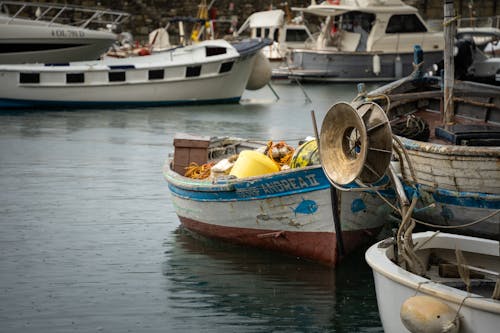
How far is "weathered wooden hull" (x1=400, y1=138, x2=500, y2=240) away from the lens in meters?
8.97

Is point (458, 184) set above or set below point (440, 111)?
below

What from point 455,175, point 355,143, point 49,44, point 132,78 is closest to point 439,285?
point 355,143

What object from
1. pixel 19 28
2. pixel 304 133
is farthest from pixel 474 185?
pixel 19 28

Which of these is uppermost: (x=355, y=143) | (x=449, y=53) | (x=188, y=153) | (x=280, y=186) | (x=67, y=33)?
(x=449, y=53)

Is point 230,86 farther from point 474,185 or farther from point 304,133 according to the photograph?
point 474,185

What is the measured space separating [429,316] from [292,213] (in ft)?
11.8

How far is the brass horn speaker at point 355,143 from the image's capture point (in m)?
7.62

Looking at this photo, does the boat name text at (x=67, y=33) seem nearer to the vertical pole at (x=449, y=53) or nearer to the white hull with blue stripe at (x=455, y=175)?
the white hull with blue stripe at (x=455, y=175)

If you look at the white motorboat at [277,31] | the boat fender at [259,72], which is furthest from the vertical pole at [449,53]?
the white motorboat at [277,31]

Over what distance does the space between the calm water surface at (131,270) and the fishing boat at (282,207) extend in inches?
9.7

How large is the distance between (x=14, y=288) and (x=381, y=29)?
26611 mm

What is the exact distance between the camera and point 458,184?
30.1 feet

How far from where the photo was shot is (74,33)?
29.2m

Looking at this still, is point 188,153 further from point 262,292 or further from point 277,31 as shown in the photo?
point 277,31
